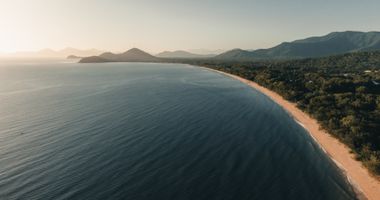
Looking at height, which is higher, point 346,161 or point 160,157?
point 160,157

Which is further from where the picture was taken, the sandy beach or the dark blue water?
the sandy beach

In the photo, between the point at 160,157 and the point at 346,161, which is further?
the point at 160,157

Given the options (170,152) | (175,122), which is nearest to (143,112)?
(175,122)

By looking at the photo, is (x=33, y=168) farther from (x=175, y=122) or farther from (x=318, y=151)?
(x=318, y=151)

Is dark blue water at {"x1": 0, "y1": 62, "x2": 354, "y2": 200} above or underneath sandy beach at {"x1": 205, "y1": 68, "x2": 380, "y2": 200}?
above

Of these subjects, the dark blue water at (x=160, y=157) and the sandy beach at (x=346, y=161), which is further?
the sandy beach at (x=346, y=161)

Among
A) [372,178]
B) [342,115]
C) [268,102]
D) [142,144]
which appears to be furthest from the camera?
[268,102]

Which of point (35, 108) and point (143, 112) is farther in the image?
point (35, 108)

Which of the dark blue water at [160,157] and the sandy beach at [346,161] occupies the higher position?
the dark blue water at [160,157]

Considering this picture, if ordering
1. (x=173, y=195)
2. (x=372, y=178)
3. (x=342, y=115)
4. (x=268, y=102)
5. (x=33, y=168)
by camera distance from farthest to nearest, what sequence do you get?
(x=268, y=102) < (x=342, y=115) < (x=33, y=168) < (x=372, y=178) < (x=173, y=195)

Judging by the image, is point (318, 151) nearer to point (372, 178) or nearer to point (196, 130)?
point (372, 178)
